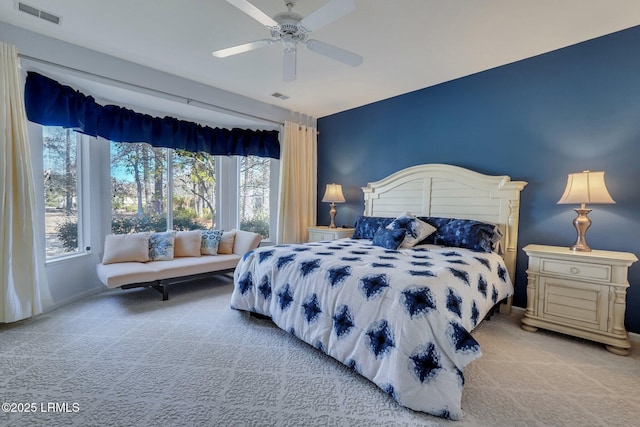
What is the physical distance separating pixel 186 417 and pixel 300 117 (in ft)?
14.5

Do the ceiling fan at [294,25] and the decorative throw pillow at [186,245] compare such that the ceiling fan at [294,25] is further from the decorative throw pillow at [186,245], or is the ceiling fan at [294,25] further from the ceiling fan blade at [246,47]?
the decorative throw pillow at [186,245]

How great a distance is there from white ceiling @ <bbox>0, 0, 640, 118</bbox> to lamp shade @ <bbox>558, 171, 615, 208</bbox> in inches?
50.6

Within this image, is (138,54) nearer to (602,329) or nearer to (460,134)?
(460,134)

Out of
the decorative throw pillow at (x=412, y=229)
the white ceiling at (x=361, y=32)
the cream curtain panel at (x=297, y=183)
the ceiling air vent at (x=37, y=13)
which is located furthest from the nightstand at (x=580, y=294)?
the ceiling air vent at (x=37, y=13)

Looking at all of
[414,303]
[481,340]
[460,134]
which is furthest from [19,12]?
[481,340]

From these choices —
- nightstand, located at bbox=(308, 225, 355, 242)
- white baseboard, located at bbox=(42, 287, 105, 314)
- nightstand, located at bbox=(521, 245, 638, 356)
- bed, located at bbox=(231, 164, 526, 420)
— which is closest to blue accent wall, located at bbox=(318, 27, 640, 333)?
bed, located at bbox=(231, 164, 526, 420)

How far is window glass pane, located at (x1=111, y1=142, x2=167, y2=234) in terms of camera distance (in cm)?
382

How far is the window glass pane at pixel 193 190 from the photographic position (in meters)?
4.35

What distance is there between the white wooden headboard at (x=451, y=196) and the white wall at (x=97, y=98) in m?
2.22

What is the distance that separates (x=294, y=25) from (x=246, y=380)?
246 cm

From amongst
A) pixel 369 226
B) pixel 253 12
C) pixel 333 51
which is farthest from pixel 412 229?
pixel 253 12

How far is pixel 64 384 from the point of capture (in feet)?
5.74

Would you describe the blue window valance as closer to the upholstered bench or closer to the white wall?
the white wall

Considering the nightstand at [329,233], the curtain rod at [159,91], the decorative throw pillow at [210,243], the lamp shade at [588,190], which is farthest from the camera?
the nightstand at [329,233]
